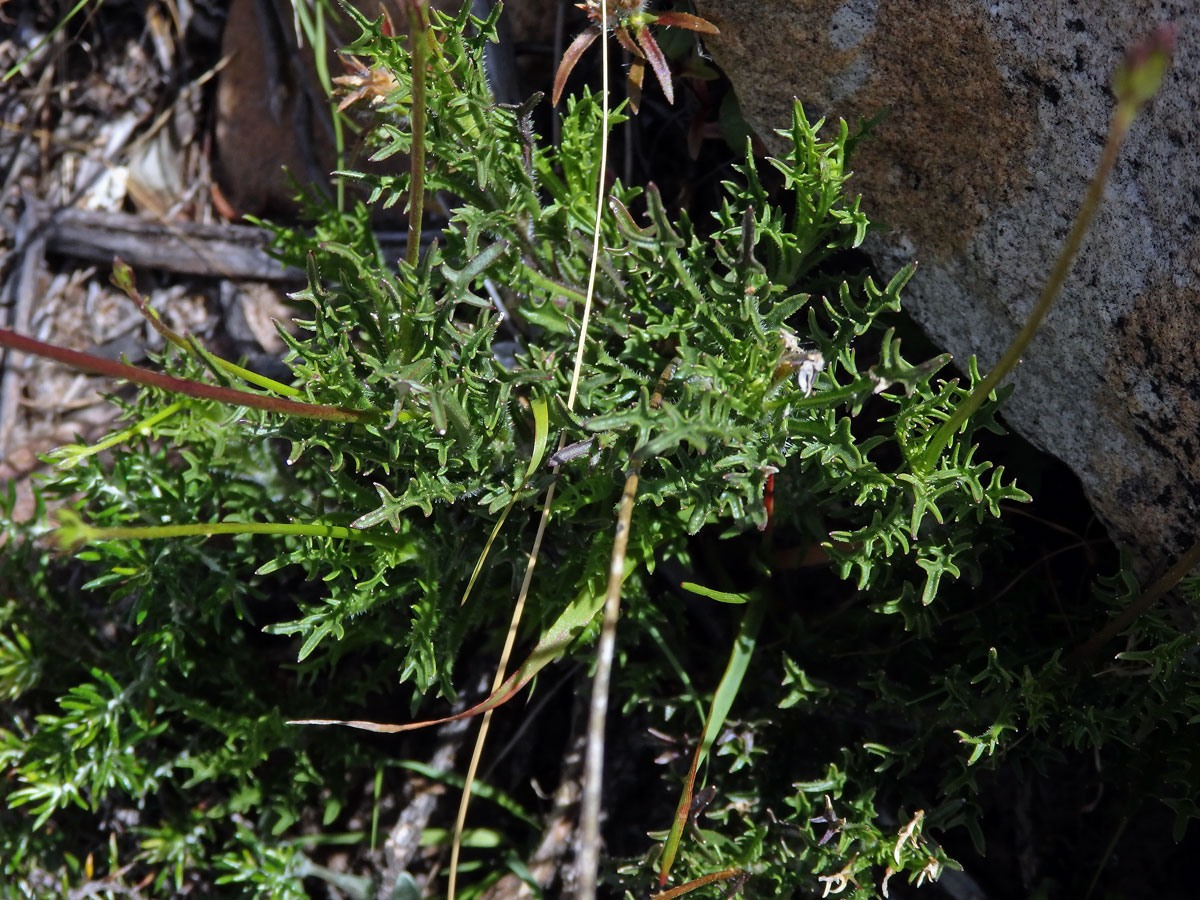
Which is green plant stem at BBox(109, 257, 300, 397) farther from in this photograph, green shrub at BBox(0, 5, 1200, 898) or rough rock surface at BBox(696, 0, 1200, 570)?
rough rock surface at BBox(696, 0, 1200, 570)

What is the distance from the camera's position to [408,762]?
2650mm

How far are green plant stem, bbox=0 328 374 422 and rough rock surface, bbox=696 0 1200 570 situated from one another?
128 cm

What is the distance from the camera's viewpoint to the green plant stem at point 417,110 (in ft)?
4.57

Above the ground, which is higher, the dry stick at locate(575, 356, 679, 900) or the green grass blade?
the dry stick at locate(575, 356, 679, 900)

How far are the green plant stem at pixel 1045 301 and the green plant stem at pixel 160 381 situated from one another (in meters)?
1.09

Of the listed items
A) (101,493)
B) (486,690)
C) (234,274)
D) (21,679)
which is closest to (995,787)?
(486,690)

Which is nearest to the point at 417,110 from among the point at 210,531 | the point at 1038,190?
the point at 210,531

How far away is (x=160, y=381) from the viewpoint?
4.53 ft

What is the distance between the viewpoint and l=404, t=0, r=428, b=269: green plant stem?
139 centimetres

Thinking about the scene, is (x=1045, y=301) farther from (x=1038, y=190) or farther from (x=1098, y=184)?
(x=1038, y=190)

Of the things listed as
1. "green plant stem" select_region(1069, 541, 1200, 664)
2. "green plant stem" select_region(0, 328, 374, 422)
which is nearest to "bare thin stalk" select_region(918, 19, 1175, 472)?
"green plant stem" select_region(1069, 541, 1200, 664)

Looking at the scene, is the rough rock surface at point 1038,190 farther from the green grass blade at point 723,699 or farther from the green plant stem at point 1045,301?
the green grass blade at point 723,699

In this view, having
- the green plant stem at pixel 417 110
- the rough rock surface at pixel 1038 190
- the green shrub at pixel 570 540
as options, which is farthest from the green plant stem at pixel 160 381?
the rough rock surface at pixel 1038 190

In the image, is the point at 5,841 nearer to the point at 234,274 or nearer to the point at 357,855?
the point at 357,855
